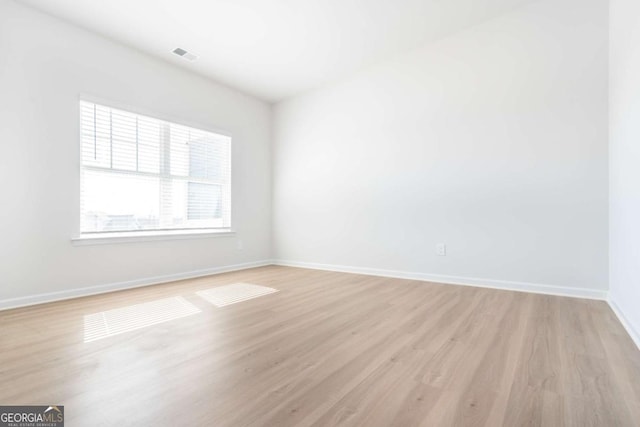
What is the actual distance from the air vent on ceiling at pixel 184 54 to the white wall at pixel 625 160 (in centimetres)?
397

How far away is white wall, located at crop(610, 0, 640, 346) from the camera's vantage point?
1.90 metres

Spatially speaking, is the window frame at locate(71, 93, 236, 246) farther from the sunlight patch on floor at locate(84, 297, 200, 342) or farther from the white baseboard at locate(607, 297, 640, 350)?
the white baseboard at locate(607, 297, 640, 350)

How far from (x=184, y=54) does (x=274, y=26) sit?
1.20 meters

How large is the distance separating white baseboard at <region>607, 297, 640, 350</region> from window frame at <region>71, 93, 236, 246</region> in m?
4.18

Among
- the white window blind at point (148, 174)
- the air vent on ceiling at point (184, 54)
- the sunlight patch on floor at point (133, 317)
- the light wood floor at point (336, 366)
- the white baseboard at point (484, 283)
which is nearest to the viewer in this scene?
the light wood floor at point (336, 366)

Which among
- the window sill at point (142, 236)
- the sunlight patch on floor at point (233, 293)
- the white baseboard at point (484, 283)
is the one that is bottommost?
the sunlight patch on floor at point (233, 293)

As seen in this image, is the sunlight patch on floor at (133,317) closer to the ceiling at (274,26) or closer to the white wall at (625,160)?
the ceiling at (274,26)

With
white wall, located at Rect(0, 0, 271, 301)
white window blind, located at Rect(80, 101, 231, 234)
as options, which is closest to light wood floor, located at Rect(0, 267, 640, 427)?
white wall, located at Rect(0, 0, 271, 301)

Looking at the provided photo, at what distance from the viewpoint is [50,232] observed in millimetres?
2873

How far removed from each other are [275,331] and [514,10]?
3.87m

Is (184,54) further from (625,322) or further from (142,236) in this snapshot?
(625,322)

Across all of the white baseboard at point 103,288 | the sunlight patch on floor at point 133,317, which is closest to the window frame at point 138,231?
the white baseboard at point 103,288

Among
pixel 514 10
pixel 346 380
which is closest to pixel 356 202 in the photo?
pixel 514 10

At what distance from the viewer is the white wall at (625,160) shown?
1.90 m
